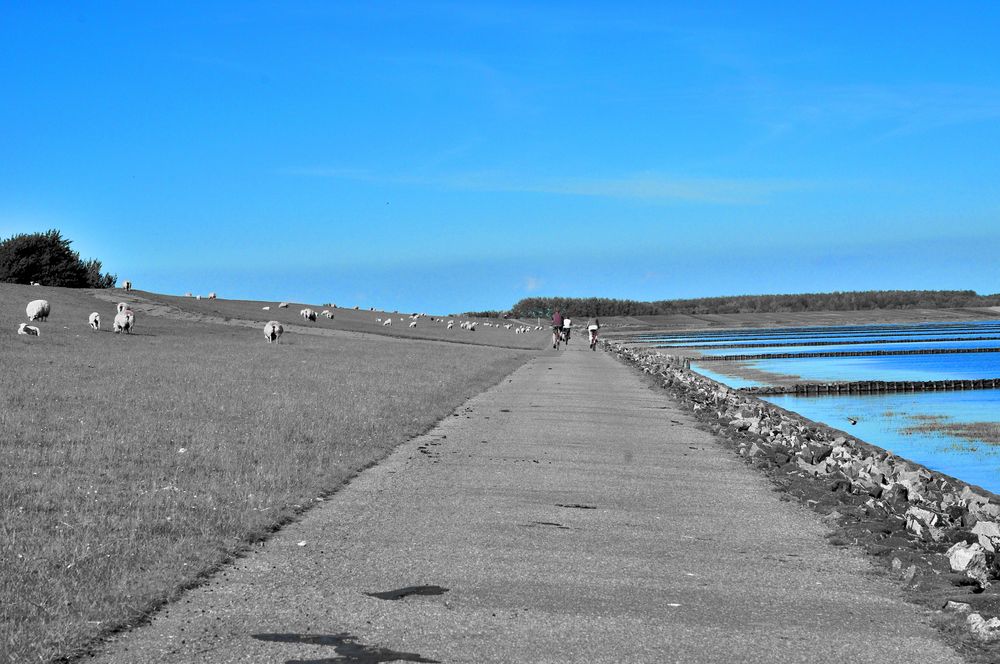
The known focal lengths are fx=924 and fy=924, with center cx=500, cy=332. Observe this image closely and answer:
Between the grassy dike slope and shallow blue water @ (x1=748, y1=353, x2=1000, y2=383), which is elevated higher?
shallow blue water @ (x1=748, y1=353, x2=1000, y2=383)

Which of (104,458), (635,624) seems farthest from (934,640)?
(104,458)

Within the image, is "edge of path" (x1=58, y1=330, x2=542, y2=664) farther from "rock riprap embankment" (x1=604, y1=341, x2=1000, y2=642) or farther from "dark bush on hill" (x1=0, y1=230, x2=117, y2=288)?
"dark bush on hill" (x1=0, y1=230, x2=117, y2=288)

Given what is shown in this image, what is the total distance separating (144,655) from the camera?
6.23m

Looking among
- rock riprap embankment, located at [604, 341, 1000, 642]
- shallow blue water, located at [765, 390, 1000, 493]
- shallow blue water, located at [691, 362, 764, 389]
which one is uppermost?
shallow blue water, located at [691, 362, 764, 389]

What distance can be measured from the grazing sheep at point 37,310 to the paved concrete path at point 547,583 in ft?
155

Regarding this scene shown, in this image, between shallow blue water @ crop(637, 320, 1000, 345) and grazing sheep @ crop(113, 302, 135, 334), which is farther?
shallow blue water @ crop(637, 320, 1000, 345)

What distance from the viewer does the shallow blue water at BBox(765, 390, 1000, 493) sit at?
20.8 metres

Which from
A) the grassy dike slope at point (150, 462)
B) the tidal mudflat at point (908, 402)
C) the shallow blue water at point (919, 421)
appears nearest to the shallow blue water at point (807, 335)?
the tidal mudflat at point (908, 402)

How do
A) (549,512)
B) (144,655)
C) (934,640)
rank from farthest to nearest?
(549,512), (934,640), (144,655)

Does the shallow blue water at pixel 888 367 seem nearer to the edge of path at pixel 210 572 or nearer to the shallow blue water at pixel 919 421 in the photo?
the shallow blue water at pixel 919 421

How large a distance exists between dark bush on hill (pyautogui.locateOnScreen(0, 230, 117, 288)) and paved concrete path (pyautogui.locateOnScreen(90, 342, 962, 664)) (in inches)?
4058

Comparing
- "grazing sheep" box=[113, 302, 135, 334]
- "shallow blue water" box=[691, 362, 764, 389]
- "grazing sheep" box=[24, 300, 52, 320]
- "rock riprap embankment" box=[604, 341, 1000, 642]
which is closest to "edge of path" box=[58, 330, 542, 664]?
"rock riprap embankment" box=[604, 341, 1000, 642]

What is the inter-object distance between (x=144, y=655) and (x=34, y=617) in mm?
1229

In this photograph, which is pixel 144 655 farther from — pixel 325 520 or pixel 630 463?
pixel 630 463
